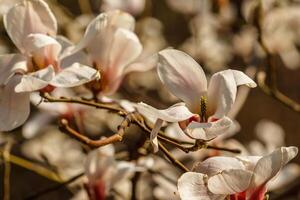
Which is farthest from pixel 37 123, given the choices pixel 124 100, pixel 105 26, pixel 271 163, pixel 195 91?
pixel 271 163

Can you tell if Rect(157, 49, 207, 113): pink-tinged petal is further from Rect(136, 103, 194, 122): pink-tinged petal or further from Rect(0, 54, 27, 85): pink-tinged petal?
Rect(0, 54, 27, 85): pink-tinged petal

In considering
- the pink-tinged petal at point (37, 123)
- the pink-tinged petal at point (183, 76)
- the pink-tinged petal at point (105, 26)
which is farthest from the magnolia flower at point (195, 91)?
the pink-tinged petal at point (37, 123)

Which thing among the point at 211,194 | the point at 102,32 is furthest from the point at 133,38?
the point at 211,194

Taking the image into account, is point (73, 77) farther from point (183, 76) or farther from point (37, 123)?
point (37, 123)

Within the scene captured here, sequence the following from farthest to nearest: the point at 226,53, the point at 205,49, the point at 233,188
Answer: the point at 226,53
the point at 205,49
the point at 233,188

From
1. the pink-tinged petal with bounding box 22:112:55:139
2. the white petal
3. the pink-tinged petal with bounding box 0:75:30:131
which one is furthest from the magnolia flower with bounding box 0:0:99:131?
the pink-tinged petal with bounding box 22:112:55:139

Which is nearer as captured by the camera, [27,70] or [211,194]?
[211,194]

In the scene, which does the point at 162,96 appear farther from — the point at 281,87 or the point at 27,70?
the point at 27,70
